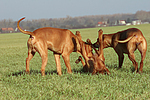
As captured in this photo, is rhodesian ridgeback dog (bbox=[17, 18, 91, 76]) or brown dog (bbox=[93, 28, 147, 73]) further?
brown dog (bbox=[93, 28, 147, 73])

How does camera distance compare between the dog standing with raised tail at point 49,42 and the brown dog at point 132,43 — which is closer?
the dog standing with raised tail at point 49,42

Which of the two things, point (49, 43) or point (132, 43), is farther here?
point (132, 43)

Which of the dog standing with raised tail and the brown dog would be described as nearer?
the dog standing with raised tail

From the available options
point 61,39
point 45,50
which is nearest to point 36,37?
point 45,50

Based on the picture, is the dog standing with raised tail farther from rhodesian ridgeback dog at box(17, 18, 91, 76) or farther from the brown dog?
the brown dog

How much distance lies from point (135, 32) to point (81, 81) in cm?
274

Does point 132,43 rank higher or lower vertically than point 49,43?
lower

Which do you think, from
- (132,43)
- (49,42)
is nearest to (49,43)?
(49,42)

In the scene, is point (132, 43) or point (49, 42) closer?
point (49, 42)

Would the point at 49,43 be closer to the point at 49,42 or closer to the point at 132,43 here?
the point at 49,42

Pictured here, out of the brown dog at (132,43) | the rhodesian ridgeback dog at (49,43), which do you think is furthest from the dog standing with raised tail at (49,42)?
the brown dog at (132,43)

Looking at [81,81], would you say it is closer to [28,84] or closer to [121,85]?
[121,85]

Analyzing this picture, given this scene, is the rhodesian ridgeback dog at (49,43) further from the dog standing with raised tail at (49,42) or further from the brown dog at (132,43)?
the brown dog at (132,43)

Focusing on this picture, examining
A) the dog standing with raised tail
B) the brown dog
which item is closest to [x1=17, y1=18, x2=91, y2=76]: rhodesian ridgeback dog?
the dog standing with raised tail
